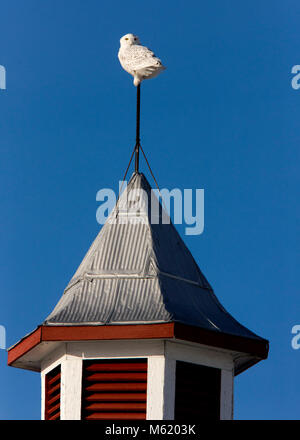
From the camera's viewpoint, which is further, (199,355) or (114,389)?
(199,355)

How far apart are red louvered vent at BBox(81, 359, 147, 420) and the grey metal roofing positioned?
725mm

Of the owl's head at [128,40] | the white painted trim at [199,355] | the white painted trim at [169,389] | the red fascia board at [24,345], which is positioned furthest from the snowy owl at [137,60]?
the white painted trim at [169,389]

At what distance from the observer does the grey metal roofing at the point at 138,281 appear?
121 feet

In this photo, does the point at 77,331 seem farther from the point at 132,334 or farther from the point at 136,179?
the point at 136,179

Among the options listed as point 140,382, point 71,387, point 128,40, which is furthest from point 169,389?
point 128,40

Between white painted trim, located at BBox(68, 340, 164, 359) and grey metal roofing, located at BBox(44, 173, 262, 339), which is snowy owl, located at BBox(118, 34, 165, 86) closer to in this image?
grey metal roofing, located at BBox(44, 173, 262, 339)

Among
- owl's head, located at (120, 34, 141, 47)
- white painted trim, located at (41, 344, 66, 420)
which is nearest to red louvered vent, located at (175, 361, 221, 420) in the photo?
white painted trim, located at (41, 344, 66, 420)

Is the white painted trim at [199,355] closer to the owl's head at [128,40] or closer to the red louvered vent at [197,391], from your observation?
the red louvered vent at [197,391]

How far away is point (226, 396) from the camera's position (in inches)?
1457

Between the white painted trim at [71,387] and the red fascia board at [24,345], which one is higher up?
the red fascia board at [24,345]

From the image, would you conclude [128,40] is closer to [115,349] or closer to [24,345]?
[24,345]

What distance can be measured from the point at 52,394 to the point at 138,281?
91.1 inches

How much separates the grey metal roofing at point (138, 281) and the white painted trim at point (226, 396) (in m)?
0.71

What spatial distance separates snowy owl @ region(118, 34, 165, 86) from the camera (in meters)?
39.4
